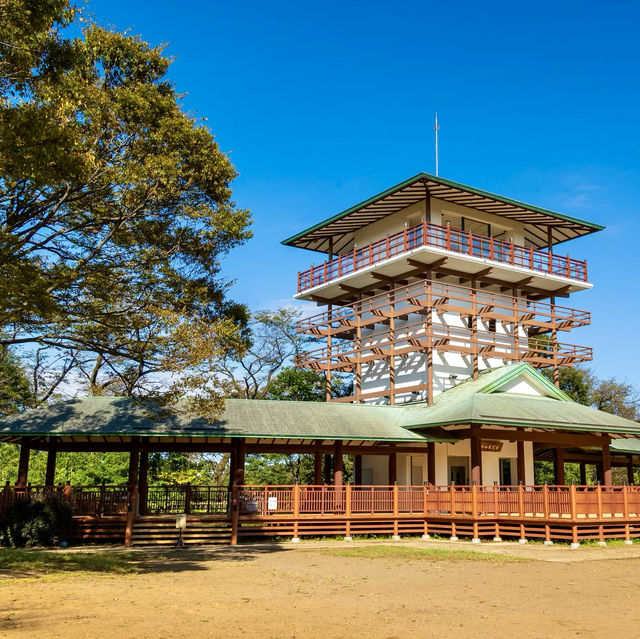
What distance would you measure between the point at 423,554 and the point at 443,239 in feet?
48.8

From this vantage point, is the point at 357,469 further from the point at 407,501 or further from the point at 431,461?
the point at 407,501

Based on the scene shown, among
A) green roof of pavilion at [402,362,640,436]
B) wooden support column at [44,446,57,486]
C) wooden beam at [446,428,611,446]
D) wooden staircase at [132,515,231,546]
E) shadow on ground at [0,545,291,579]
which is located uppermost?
green roof of pavilion at [402,362,640,436]

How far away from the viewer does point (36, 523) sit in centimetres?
2056

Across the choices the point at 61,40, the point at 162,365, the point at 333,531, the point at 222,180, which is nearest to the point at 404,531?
the point at 333,531

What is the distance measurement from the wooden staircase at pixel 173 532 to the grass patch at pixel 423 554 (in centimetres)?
412

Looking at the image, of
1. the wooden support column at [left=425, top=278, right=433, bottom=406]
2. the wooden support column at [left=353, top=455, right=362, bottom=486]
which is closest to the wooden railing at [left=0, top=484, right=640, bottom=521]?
the wooden support column at [left=425, top=278, right=433, bottom=406]

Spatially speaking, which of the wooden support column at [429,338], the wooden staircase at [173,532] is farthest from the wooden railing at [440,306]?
the wooden staircase at [173,532]

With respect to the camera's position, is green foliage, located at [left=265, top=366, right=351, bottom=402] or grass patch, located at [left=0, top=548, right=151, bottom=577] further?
green foliage, located at [left=265, top=366, right=351, bottom=402]

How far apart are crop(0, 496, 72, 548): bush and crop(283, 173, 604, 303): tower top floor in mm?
17265

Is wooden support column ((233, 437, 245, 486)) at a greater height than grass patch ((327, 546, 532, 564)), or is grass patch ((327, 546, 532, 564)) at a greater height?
wooden support column ((233, 437, 245, 486))

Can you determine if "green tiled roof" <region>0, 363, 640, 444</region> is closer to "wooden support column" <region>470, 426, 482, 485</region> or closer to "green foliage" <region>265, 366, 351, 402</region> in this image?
"wooden support column" <region>470, 426, 482, 485</region>

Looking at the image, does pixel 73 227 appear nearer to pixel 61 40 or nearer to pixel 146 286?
pixel 146 286

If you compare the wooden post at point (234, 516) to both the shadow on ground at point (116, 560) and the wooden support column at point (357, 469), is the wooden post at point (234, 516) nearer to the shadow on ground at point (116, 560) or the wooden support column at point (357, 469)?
the shadow on ground at point (116, 560)

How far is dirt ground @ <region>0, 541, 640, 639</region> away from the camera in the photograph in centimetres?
989
